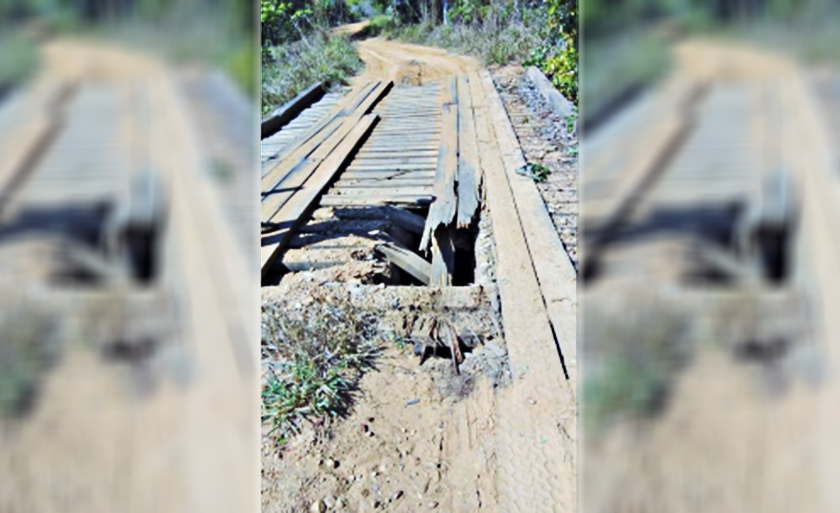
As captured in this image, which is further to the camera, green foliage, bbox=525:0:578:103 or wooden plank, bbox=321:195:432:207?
green foliage, bbox=525:0:578:103

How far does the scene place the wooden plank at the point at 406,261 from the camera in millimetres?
3480

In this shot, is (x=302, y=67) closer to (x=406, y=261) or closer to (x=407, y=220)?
(x=407, y=220)

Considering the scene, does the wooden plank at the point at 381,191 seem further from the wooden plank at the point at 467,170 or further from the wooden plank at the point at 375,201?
the wooden plank at the point at 467,170

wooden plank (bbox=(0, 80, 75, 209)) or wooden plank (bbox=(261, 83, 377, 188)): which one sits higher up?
wooden plank (bbox=(261, 83, 377, 188))

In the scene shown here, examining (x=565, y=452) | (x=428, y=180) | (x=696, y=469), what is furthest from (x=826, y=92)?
(x=428, y=180)

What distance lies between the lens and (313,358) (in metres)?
2.26

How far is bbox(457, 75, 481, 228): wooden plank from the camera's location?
402cm

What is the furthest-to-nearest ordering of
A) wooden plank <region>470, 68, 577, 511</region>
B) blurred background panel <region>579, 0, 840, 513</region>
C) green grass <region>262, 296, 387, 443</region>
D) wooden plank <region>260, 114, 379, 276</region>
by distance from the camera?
wooden plank <region>260, 114, 379, 276</region> < green grass <region>262, 296, 387, 443</region> < wooden plank <region>470, 68, 577, 511</region> < blurred background panel <region>579, 0, 840, 513</region>

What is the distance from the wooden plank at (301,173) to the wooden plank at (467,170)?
1173 mm

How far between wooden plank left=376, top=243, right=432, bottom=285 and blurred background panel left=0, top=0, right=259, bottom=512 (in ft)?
10.3

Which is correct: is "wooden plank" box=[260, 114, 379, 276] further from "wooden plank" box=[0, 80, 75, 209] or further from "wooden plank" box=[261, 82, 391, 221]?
"wooden plank" box=[0, 80, 75, 209]

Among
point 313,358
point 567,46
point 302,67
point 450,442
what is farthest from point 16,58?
point 302,67

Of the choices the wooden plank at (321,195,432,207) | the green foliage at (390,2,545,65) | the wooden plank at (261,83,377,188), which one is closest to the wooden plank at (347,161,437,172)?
the wooden plank at (261,83,377,188)

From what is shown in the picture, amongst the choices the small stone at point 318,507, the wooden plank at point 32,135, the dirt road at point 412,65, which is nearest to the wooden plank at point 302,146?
the small stone at point 318,507
